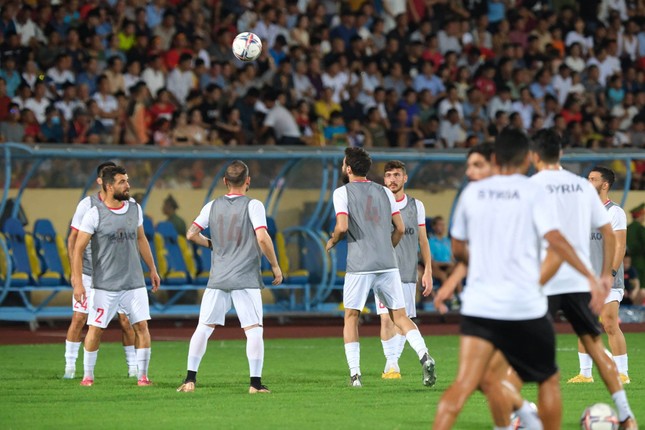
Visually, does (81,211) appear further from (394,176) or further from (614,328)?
(614,328)

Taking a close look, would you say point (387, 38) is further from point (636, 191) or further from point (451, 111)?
point (636, 191)

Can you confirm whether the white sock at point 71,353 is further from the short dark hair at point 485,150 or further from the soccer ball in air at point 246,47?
the short dark hair at point 485,150

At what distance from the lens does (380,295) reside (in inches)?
489

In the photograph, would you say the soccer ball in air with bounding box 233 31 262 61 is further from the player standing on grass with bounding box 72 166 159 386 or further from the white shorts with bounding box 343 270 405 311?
the white shorts with bounding box 343 270 405 311

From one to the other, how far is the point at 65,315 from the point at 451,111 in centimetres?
844

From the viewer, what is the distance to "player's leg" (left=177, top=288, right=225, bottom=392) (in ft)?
37.8

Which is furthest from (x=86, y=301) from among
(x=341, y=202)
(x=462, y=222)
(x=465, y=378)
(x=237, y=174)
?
(x=465, y=378)

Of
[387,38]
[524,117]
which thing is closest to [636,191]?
[524,117]

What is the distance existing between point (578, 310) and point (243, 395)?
3.57 metres

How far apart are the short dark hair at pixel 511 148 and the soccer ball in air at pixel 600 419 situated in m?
2.08

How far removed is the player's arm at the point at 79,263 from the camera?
12117 mm

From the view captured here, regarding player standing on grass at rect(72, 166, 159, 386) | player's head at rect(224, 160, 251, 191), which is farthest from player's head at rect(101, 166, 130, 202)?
player's head at rect(224, 160, 251, 191)

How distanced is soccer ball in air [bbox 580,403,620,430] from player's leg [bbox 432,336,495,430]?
157 cm

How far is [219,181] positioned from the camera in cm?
2130
